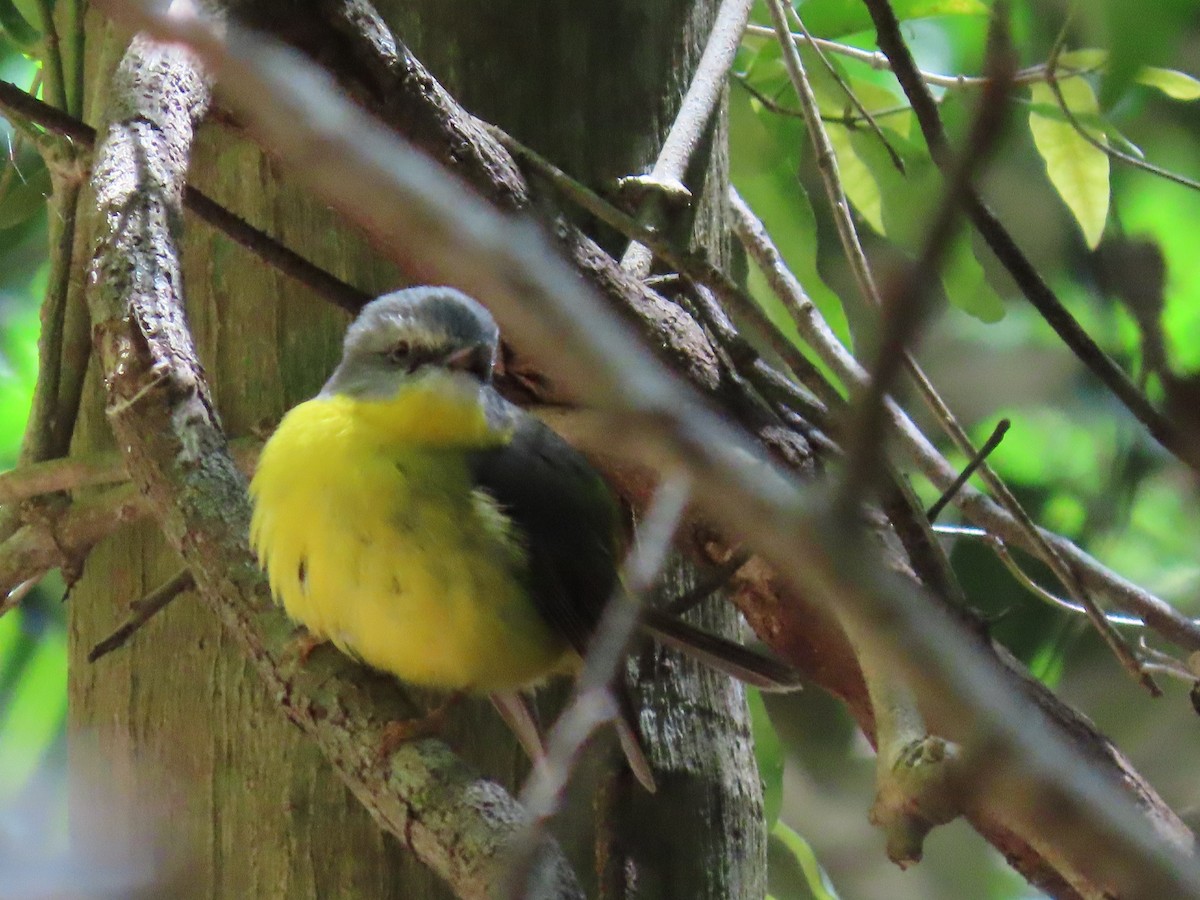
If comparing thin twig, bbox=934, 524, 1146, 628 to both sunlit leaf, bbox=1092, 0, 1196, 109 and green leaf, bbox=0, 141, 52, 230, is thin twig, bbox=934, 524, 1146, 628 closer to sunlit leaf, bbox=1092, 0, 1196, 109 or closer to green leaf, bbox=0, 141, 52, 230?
sunlit leaf, bbox=1092, 0, 1196, 109

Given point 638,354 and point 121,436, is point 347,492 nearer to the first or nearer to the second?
point 121,436

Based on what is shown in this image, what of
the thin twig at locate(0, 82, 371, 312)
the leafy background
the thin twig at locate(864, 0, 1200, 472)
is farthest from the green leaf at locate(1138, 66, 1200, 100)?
the thin twig at locate(0, 82, 371, 312)

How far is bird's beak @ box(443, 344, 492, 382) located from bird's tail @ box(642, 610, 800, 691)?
0.54 meters

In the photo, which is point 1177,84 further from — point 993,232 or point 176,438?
point 176,438

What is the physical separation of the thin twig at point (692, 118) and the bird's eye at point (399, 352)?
377 mm

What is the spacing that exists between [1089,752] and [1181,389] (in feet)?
4.17

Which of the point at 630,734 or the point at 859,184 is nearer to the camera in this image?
the point at 630,734

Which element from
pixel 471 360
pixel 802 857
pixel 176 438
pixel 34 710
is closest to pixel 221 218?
pixel 471 360

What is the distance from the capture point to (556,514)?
6.92ft

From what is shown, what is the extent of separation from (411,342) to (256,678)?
1.91ft

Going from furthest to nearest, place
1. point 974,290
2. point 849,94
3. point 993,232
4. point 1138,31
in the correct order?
1. point 974,290
2. point 849,94
3. point 993,232
4. point 1138,31

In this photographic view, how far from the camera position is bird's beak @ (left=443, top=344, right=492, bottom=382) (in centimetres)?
217

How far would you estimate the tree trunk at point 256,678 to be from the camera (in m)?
1.98

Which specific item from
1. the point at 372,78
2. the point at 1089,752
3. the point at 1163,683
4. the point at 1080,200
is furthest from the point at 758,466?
the point at 1163,683
